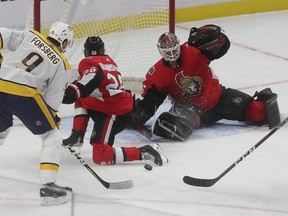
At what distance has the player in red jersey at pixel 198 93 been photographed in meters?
5.62

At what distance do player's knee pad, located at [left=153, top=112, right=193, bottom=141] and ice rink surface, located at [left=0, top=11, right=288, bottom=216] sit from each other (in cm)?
4

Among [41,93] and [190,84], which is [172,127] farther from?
[41,93]

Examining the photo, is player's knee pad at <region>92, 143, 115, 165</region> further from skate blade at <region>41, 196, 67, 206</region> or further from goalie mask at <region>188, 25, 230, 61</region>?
goalie mask at <region>188, 25, 230, 61</region>

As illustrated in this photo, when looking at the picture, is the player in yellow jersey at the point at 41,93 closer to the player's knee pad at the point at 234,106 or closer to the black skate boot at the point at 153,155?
the black skate boot at the point at 153,155

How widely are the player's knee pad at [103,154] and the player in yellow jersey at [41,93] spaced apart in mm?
526

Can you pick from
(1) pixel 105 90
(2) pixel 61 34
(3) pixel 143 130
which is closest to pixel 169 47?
(3) pixel 143 130

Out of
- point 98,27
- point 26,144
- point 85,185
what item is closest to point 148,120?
point 26,144

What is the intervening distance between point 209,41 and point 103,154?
120 centimetres

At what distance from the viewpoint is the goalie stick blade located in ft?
15.0

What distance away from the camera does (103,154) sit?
193 inches

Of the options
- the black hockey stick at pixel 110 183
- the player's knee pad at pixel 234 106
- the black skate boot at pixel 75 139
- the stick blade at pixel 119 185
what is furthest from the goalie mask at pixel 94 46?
the player's knee pad at pixel 234 106

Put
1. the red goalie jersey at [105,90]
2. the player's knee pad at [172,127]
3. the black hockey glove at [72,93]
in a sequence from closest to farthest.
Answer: the black hockey glove at [72,93]
the red goalie jersey at [105,90]
the player's knee pad at [172,127]

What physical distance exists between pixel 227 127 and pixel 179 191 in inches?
50.8

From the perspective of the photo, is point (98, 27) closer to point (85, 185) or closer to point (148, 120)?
point (148, 120)
